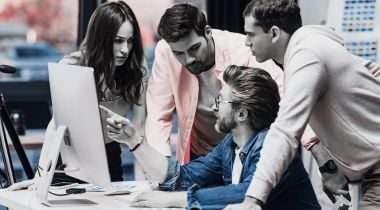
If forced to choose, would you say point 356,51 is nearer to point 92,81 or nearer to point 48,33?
point 92,81

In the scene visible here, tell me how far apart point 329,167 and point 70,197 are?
0.89m

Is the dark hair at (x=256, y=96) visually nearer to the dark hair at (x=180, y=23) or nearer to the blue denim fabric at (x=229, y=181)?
the blue denim fabric at (x=229, y=181)

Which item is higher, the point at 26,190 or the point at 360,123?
the point at 360,123

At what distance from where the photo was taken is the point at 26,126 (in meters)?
5.09

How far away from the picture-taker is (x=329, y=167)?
2535 millimetres

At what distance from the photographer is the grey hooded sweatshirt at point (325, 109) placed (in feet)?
6.67

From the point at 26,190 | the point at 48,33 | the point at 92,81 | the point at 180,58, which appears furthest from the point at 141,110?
the point at 48,33

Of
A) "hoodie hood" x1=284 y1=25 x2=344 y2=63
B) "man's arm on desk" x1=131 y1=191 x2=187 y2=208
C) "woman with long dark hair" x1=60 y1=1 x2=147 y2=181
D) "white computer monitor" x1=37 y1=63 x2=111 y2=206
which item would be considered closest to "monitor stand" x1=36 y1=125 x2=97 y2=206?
"white computer monitor" x1=37 y1=63 x2=111 y2=206

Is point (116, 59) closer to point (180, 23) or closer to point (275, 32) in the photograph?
point (180, 23)

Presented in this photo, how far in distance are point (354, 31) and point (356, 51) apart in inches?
4.1

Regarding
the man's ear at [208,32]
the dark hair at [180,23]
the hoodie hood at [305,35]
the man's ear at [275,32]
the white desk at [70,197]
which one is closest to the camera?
the hoodie hood at [305,35]

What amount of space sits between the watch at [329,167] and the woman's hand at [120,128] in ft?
2.06

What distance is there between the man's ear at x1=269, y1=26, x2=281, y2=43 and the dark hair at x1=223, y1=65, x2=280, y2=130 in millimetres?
255

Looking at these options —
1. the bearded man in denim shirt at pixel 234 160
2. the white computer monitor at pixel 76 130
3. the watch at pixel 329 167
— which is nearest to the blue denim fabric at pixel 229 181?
the bearded man in denim shirt at pixel 234 160
